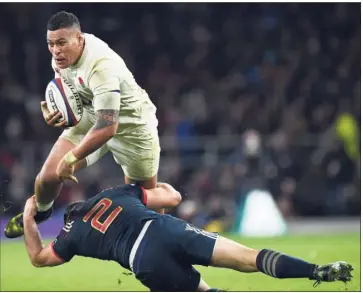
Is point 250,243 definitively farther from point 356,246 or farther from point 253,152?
point 253,152

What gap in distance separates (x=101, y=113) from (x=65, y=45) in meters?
0.66

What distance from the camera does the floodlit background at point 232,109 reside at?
1662cm

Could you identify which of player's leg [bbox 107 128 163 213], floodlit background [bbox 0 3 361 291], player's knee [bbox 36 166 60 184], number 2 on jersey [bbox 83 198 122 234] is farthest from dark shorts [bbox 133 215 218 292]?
floodlit background [bbox 0 3 361 291]

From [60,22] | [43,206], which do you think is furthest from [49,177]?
[60,22]

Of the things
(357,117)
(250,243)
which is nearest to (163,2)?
(357,117)

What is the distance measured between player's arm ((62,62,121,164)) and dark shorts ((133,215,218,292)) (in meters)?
1.46

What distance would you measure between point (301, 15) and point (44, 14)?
17.8ft

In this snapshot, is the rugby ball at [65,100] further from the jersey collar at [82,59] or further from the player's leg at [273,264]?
the player's leg at [273,264]

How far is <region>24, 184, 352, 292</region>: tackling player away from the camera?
6656 mm

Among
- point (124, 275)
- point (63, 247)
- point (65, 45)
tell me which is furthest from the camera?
point (124, 275)

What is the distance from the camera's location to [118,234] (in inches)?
267

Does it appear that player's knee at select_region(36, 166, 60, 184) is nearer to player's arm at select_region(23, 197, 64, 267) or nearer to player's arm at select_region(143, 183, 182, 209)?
player's arm at select_region(143, 183, 182, 209)

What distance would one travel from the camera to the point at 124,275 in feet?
32.4

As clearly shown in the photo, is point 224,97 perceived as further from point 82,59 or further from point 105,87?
point 105,87
